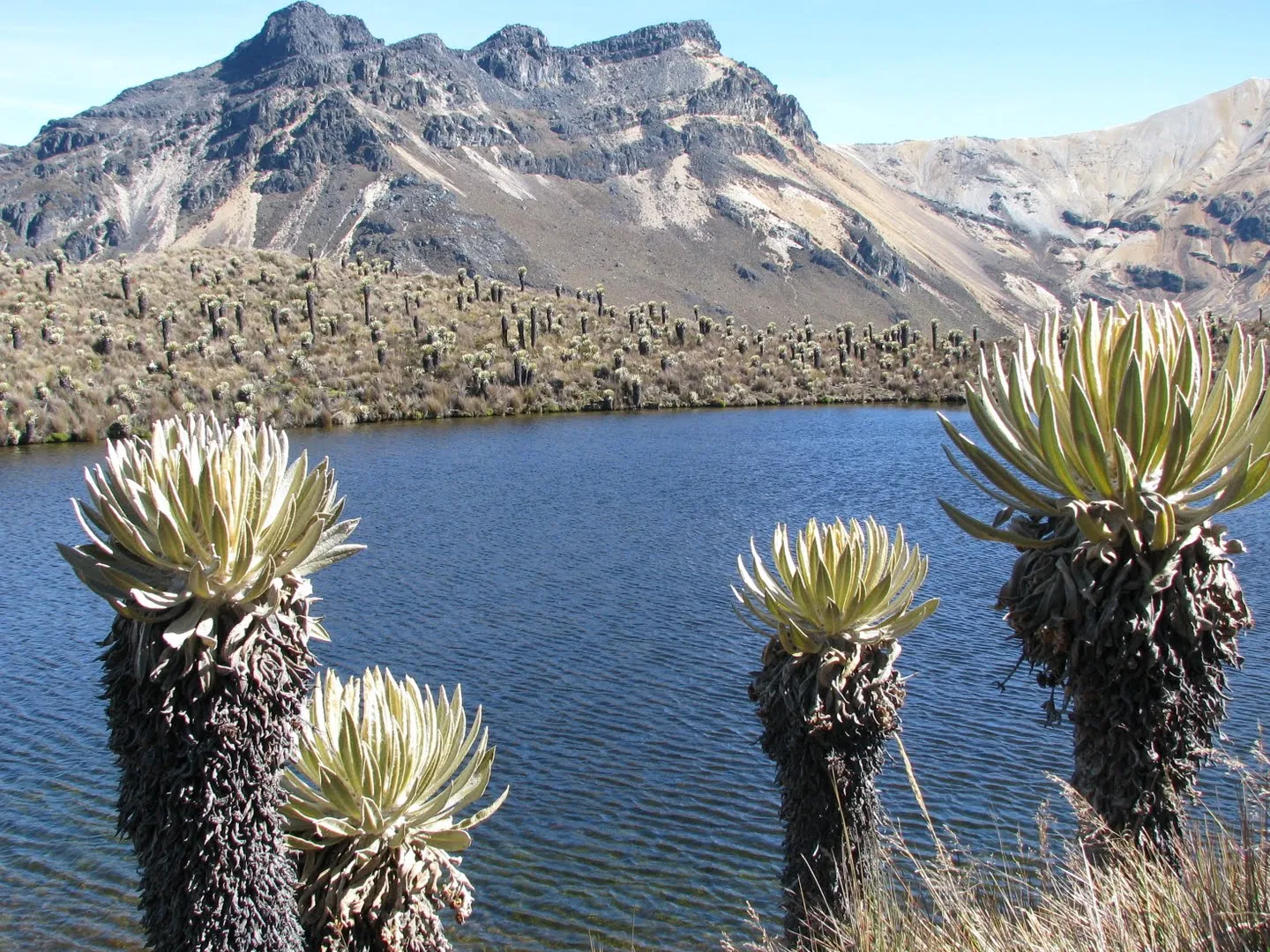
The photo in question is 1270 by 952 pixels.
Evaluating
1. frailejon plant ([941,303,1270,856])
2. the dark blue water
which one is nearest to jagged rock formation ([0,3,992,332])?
the dark blue water

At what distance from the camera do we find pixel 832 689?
659cm

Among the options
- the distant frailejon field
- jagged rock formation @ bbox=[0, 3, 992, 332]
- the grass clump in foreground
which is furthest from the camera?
the distant frailejon field

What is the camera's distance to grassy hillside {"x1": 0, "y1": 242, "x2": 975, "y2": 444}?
48.9 metres

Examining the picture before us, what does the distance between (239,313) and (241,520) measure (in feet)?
190

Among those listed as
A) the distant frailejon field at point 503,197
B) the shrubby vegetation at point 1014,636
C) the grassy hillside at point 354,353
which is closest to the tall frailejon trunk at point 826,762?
the shrubby vegetation at point 1014,636

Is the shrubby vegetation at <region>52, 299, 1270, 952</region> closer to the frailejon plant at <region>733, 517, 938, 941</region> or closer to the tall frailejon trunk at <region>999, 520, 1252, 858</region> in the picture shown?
the tall frailejon trunk at <region>999, 520, 1252, 858</region>

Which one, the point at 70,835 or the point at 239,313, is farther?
the point at 239,313

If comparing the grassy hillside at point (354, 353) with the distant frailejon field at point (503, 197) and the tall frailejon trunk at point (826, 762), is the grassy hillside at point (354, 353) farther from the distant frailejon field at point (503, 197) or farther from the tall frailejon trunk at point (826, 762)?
the distant frailejon field at point (503, 197)

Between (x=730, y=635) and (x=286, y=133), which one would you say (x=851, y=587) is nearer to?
(x=730, y=635)

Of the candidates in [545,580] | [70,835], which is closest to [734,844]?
[70,835]

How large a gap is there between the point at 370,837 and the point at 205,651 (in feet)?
5.65

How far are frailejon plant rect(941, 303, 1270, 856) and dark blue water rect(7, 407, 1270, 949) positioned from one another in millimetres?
3613

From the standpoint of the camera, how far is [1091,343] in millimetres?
4715

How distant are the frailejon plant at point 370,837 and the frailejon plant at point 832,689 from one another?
1.98 m
